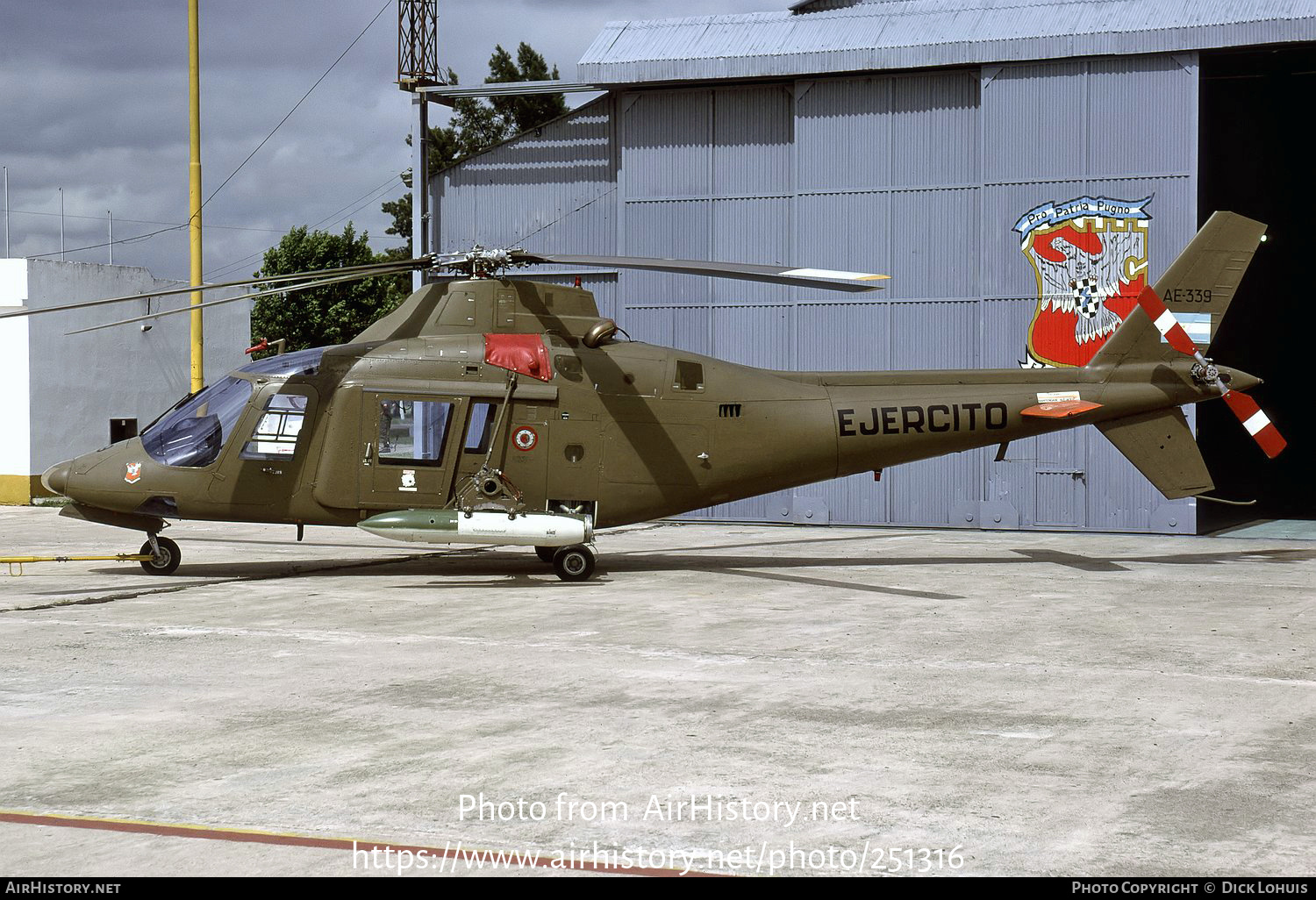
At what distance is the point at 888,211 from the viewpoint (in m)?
22.9

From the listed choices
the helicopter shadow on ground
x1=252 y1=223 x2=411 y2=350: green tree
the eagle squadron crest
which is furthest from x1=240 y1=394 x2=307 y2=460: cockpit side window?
x1=252 y1=223 x2=411 y2=350: green tree

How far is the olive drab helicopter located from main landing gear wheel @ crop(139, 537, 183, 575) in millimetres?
25

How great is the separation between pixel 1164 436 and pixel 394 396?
958 cm

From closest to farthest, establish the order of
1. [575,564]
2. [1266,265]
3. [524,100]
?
[575,564] → [1266,265] → [524,100]

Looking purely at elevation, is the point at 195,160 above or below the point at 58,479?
above

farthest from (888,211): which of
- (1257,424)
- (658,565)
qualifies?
(658,565)

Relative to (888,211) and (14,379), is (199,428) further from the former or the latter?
(14,379)

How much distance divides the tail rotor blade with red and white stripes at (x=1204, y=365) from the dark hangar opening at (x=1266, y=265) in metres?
6.73

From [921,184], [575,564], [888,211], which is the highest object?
[921,184]

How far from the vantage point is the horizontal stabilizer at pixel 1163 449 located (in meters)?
15.8

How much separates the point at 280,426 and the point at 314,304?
45.5 m

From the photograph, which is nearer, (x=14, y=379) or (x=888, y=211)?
(x=888, y=211)

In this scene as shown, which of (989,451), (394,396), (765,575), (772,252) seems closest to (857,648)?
(765,575)
